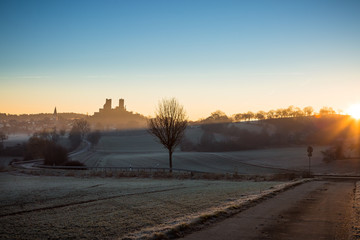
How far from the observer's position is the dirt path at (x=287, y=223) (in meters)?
8.88

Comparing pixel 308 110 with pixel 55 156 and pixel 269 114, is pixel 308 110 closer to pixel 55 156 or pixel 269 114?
pixel 269 114

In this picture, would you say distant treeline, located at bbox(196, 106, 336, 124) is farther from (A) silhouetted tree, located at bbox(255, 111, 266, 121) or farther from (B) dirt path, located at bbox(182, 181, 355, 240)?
(B) dirt path, located at bbox(182, 181, 355, 240)

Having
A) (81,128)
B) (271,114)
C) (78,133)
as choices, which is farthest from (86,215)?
(271,114)

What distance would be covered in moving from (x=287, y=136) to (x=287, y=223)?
355 feet

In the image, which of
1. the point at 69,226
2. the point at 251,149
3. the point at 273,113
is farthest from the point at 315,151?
the point at 69,226

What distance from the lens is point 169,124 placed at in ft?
137

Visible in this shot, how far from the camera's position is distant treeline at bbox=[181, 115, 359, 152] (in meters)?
106

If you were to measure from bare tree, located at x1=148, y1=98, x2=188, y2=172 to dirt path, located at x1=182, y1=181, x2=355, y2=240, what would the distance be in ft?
89.8

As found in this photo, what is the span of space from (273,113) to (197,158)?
94973 millimetres

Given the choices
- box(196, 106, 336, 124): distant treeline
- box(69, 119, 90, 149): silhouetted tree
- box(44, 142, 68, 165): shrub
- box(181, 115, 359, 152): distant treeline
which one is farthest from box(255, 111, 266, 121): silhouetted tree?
box(44, 142, 68, 165): shrub

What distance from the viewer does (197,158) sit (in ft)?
263

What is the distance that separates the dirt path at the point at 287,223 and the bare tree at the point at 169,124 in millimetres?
27356

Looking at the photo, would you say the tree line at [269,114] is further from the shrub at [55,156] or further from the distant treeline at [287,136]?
the shrub at [55,156]

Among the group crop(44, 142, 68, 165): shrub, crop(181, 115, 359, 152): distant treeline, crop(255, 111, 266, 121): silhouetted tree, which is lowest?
crop(44, 142, 68, 165): shrub
